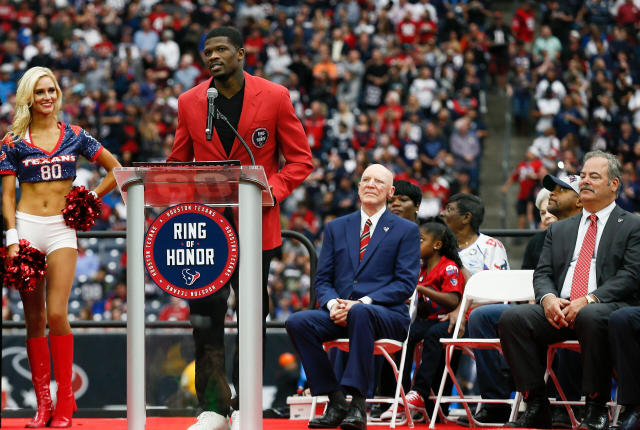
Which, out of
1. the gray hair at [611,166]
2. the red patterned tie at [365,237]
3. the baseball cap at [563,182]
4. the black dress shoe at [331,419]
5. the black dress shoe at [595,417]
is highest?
the gray hair at [611,166]

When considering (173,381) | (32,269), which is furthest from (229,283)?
(32,269)

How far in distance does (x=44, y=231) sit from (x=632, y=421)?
3.45 metres

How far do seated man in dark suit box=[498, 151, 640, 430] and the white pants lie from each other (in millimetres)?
2610

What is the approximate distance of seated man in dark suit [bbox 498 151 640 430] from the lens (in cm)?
643

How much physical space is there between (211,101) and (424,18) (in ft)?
52.7

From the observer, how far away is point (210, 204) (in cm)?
497

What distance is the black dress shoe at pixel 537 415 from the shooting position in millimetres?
6684

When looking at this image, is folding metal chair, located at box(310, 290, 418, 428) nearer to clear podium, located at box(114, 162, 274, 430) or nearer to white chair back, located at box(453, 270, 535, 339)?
white chair back, located at box(453, 270, 535, 339)

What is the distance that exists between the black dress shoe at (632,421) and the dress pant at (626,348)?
0.16 feet

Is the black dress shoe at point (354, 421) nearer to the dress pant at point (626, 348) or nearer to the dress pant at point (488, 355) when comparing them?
the dress pant at point (488, 355)

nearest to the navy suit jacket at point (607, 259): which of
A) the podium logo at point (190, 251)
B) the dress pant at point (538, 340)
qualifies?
the dress pant at point (538, 340)

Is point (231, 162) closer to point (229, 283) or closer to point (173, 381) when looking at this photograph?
point (229, 283)

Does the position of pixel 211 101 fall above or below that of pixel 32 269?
above

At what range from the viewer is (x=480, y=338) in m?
7.24
